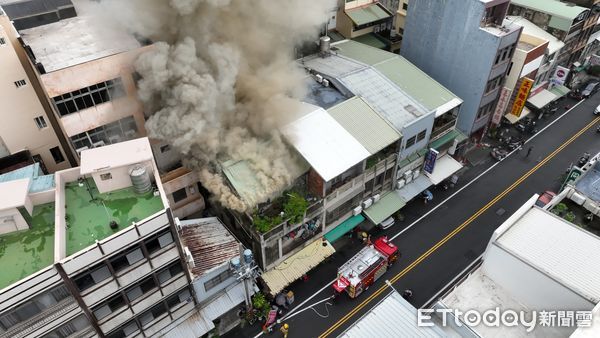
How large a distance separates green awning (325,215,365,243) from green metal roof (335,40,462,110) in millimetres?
10704

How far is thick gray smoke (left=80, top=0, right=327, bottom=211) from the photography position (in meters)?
26.3

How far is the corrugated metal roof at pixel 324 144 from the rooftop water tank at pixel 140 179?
10.2 m

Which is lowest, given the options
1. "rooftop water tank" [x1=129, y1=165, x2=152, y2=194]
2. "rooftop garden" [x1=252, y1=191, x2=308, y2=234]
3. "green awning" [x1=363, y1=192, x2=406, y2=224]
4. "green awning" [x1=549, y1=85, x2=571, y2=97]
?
"green awning" [x1=549, y1=85, x2=571, y2=97]

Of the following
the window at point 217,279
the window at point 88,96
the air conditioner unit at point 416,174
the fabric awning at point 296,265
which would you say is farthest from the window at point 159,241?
the air conditioner unit at point 416,174

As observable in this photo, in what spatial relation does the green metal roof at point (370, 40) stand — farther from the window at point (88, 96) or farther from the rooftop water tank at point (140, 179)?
the rooftop water tank at point (140, 179)

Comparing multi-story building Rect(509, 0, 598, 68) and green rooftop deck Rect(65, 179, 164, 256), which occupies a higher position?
green rooftop deck Rect(65, 179, 164, 256)

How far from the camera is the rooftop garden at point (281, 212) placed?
26.6 metres

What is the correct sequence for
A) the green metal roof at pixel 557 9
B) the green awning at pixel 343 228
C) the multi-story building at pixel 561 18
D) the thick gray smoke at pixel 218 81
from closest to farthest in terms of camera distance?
the thick gray smoke at pixel 218 81 → the green awning at pixel 343 228 → the green metal roof at pixel 557 9 → the multi-story building at pixel 561 18

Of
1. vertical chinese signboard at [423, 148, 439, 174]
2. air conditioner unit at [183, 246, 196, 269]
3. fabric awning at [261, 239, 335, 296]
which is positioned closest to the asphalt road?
fabric awning at [261, 239, 335, 296]

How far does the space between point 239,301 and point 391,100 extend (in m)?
19.2

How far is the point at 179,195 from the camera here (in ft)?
100

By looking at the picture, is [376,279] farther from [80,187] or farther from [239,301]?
[80,187]

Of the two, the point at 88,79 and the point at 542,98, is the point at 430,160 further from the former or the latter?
the point at 88,79

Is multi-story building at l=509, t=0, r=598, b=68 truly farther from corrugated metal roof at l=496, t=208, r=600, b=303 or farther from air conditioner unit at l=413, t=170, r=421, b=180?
corrugated metal roof at l=496, t=208, r=600, b=303
